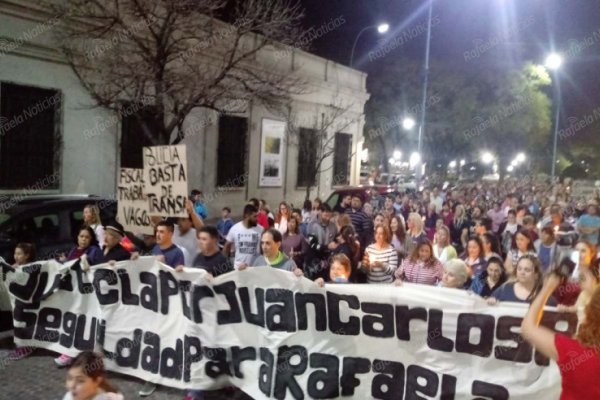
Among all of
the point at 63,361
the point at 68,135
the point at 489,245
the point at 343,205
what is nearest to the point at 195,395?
the point at 63,361

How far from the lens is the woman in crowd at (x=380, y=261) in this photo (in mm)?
6502

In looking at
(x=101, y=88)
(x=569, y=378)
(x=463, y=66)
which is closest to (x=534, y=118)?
(x=463, y=66)

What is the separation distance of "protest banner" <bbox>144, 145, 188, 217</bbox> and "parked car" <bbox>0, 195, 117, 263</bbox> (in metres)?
1.75

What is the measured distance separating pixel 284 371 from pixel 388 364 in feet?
2.95

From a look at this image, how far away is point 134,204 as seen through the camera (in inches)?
273

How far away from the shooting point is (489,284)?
5465 mm

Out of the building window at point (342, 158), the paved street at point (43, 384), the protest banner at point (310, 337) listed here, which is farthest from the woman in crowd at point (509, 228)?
the building window at point (342, 158)

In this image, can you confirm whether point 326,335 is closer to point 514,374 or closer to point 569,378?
point 514,374

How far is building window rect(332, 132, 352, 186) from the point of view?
88.7 feet

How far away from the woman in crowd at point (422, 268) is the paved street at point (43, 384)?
214 cm

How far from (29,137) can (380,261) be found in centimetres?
1019

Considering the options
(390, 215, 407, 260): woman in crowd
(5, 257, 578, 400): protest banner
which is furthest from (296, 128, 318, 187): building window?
(5, 257, 578, 400): protest banner

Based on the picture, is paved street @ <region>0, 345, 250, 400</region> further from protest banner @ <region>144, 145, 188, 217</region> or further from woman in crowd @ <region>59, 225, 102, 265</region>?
protest banner @ <region>144, 145, 188, 217</region>

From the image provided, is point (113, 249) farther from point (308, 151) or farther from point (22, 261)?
point (308, 151)
